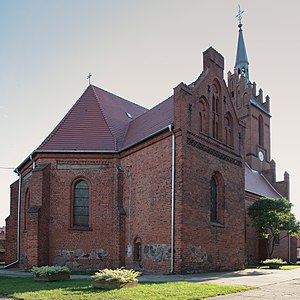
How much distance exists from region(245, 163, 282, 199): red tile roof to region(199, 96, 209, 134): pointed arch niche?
41.8 feet

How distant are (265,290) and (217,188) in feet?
35.2

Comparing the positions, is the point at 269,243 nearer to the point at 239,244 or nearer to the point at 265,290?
the point at 239,244

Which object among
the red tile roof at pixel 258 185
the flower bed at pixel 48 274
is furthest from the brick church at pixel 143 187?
the red tile roof at pixel 258 185

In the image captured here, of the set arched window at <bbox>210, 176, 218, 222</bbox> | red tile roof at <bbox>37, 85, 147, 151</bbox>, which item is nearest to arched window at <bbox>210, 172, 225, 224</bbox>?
arched window at <bbox>210, 176, 218, 222</bbox>

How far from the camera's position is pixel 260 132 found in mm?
45000

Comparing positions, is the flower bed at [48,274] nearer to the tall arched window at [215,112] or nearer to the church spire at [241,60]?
the tall arched window at [215,112]

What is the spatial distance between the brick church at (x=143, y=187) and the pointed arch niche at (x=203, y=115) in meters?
0.06

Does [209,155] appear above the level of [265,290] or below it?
above

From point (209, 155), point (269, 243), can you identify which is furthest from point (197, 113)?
point (269, 243)

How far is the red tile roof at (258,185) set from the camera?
118 ft

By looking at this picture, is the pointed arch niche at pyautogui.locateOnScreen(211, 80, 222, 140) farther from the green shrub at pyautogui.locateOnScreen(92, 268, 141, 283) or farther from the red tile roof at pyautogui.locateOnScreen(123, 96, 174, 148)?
the green shrub at pyautogui.locateOnScreen(92, 268, 141, 283)

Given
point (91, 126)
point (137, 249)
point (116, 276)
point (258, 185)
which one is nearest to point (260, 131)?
point (258, 185)

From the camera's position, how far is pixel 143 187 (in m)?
22.3

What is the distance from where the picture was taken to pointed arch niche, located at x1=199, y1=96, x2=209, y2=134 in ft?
73.2
